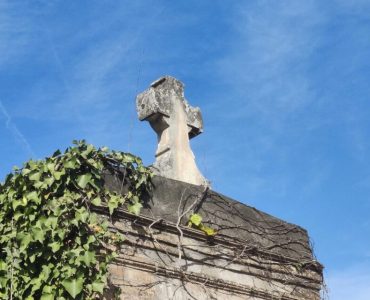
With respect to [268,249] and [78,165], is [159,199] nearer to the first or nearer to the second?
[78,165]

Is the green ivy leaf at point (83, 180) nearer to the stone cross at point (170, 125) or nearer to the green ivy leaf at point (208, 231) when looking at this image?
the green ivy leaf at point (208, 231)

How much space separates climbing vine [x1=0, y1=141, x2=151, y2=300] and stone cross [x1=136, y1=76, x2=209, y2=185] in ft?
4.36

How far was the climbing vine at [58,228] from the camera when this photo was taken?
5188 mm

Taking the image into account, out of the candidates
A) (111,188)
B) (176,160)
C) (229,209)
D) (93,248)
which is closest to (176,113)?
(176,160)

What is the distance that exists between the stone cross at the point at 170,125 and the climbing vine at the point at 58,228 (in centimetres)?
133

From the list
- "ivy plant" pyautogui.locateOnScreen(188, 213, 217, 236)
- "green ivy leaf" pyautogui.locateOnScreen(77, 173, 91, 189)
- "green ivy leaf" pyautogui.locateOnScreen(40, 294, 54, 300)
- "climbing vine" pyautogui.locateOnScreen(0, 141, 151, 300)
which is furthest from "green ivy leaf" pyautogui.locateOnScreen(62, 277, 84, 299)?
"ivy plant" pyautogui.locateOnScreen(188, 213, 217, 236)

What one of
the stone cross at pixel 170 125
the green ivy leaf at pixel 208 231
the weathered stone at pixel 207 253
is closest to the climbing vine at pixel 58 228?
the weathered stone at pixel 207 253

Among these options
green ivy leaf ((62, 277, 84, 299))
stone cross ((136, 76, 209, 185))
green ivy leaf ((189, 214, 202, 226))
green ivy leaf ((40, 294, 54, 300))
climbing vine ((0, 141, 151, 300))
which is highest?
stone cross ((136, 76, 209, 185))

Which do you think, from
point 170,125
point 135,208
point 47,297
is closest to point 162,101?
point 170,125

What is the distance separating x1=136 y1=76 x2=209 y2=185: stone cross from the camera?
6.96 metres

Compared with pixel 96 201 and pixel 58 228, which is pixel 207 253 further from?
pixel 58 228

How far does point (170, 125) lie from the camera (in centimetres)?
711

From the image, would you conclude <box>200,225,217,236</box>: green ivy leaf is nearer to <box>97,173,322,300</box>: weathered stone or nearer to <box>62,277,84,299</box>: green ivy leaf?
<box>97,173,322,300</box>: weathered stone

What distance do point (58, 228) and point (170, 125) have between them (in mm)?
2128
